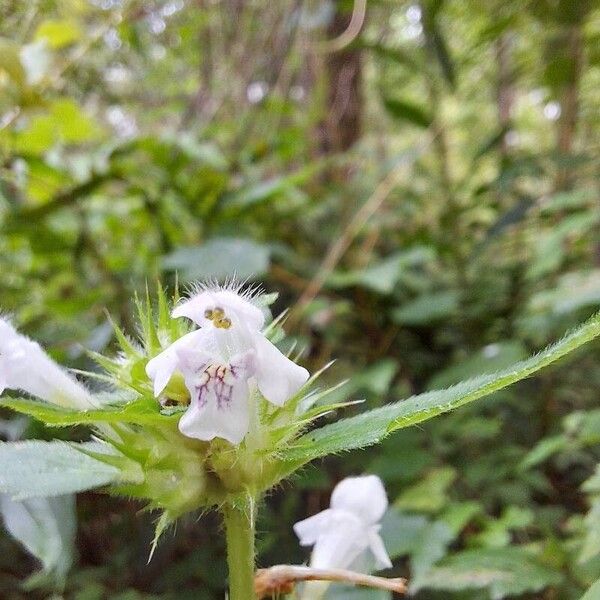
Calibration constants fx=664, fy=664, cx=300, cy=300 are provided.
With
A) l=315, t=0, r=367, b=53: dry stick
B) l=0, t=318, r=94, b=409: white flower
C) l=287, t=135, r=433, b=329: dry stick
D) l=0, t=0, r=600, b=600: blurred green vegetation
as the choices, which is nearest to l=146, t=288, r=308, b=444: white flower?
l=0, t=318, r=94, b=409: white flower

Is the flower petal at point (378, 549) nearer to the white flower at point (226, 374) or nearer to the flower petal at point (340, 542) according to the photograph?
the flower petal at point (340, 542)

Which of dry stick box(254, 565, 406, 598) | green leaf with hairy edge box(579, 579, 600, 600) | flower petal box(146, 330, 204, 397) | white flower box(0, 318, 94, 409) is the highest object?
white flower box(0, 318, 94, 409)

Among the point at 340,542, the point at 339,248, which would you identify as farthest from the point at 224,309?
the point at 339,248

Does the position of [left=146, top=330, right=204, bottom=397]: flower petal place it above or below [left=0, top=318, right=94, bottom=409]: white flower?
below

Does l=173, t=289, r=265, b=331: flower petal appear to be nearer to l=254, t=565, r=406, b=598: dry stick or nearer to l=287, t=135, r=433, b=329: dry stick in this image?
l=254, t=565, r=406, b=598: dry stick

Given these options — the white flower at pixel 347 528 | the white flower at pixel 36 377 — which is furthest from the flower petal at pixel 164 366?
the white flower at pixel 347 528

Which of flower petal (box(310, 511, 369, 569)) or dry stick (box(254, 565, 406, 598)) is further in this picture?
flower petal (box(310, 511, 369, 569))
